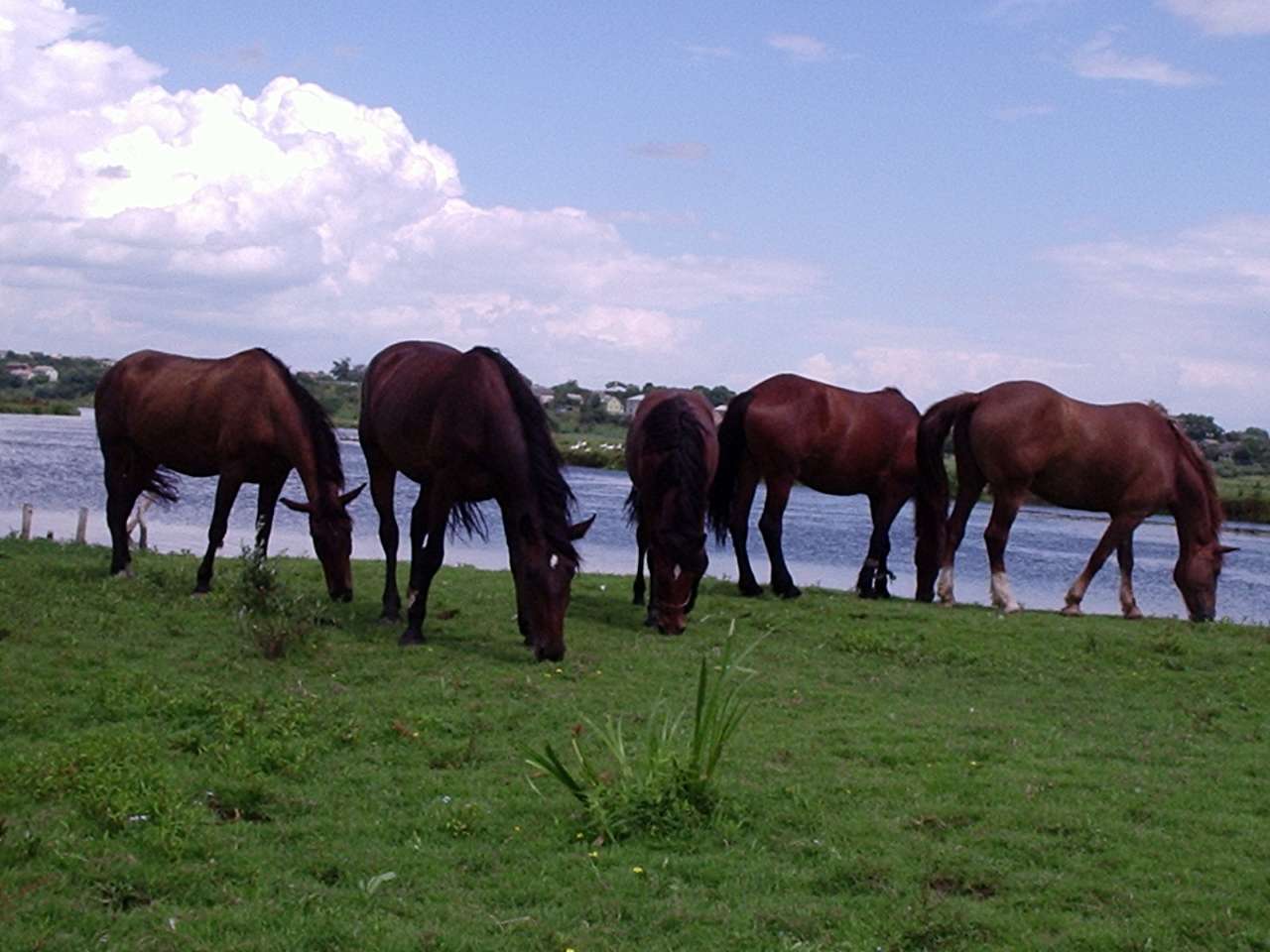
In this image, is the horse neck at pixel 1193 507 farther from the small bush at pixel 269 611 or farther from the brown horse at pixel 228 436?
the small bush at pixel 269 611

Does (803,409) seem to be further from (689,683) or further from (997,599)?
(689,683)

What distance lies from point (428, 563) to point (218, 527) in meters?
2.59

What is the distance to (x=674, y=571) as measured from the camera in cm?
1217

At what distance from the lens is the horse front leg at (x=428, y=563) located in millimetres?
10953

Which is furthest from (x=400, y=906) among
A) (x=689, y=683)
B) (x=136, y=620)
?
(x=136, y=620)

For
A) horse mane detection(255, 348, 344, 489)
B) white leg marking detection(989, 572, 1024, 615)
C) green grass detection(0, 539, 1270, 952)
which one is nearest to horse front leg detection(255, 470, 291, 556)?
horse mane detection(255, 348, 344, 489)

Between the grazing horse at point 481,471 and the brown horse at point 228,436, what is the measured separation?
2.42 ft

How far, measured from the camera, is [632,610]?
549 inches

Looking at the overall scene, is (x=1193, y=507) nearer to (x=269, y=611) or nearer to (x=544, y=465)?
(x=544, y=465)

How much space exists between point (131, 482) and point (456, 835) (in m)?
9.04

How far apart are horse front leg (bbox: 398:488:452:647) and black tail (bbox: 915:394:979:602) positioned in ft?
19.9

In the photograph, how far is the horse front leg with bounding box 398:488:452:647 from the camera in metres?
11.0

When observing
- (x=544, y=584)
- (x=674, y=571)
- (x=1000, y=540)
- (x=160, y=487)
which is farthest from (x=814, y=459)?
(x=160, y=487)

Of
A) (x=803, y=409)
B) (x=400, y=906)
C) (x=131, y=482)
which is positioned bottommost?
(x=400, y=906)
